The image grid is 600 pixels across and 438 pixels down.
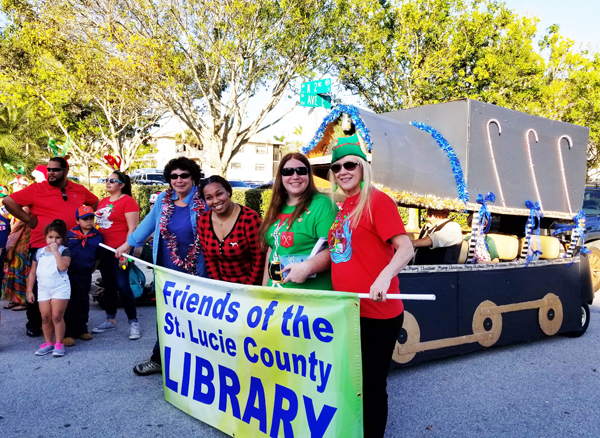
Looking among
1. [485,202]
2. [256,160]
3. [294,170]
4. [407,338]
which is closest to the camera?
[294,170]

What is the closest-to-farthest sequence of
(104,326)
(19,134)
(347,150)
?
(347,150) → (104,326) → (19,134)

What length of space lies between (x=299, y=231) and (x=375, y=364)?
888 mm

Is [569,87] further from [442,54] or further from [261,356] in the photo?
[261,356]

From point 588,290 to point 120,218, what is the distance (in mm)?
5742

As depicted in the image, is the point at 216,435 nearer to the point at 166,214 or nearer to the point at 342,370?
the point at 342,370

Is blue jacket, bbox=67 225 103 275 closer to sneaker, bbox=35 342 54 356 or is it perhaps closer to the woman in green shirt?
A: sneaker, bbox=35 342 54 356

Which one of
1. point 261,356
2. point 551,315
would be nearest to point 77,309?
point 261,356

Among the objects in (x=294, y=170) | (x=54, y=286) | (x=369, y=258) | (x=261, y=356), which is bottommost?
(x=261, y=356)

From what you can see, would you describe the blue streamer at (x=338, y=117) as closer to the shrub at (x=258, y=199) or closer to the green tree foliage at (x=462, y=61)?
the shrub at (x=258, y=199)

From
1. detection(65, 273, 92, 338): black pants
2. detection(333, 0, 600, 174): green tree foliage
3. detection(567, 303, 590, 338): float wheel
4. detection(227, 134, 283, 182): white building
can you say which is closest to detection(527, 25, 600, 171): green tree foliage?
detection(333, 0, 600, 174): green tree foliage

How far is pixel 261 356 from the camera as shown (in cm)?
280

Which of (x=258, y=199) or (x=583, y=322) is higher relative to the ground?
(x=258, y=199)

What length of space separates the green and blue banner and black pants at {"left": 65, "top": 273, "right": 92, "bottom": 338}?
2.17 metres

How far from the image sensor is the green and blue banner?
2.49 metres
